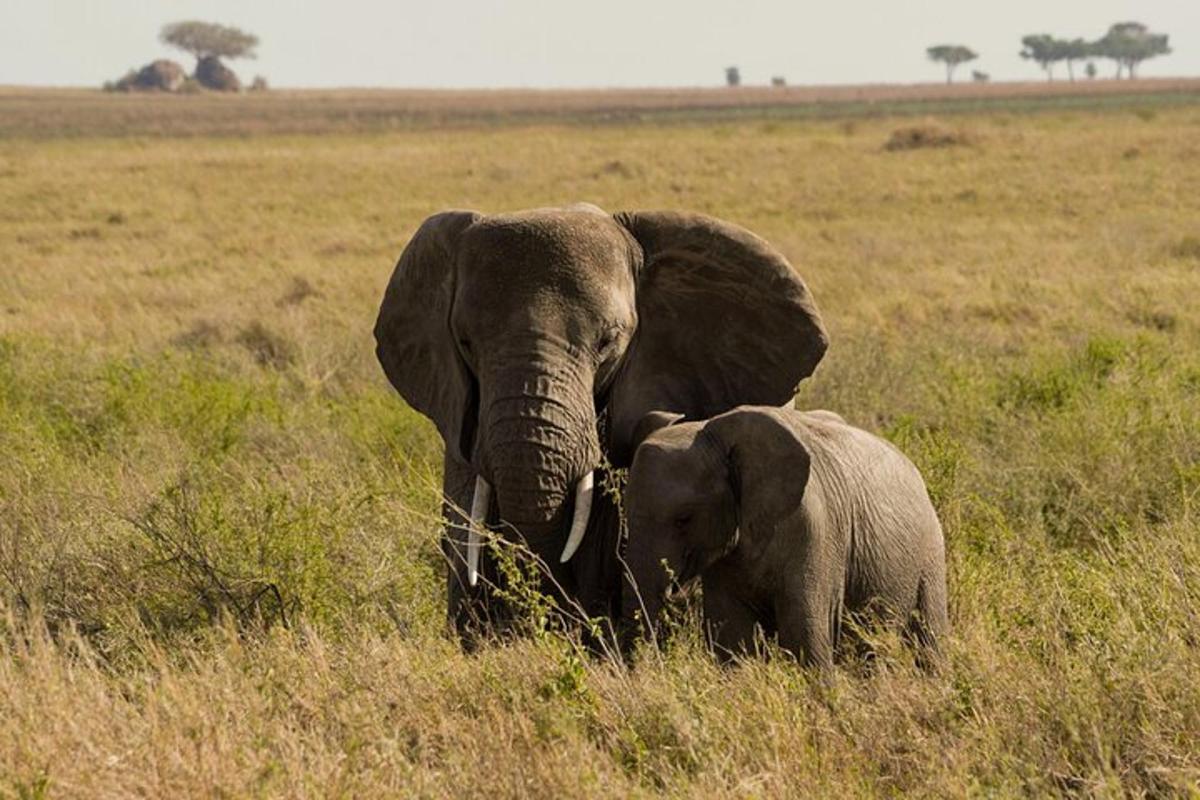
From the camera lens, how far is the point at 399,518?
6.99 m

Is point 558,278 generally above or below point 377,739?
above

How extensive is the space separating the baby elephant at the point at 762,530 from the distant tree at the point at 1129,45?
159 metres

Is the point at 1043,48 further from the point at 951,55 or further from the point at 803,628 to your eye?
the point at 803,628

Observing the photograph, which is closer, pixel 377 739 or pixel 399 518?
pixel 377 739

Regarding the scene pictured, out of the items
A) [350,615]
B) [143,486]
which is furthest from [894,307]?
[350,615]

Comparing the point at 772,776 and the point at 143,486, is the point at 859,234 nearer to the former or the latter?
the point at 143,486

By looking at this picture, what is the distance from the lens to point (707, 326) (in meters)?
5.92

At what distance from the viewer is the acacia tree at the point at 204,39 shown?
149000mm

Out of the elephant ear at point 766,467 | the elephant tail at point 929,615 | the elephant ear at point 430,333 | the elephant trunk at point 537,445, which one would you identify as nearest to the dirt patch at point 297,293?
the elephant ear at point 430,333

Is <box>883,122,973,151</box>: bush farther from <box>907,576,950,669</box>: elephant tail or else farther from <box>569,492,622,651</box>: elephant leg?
<box>569,492,622,651</box>: elephant leg

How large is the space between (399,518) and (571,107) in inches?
3883

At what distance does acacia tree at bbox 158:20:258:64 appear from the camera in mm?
149000

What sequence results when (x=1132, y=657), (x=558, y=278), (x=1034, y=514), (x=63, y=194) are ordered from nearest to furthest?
1. (x=1132, y=657)
2. (x=558, y=278)
3. (x=1034, y=514)
4. (x=63, y=194)

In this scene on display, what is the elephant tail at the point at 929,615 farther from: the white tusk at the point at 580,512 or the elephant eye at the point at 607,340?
the elephant eye at the point at 607,340
